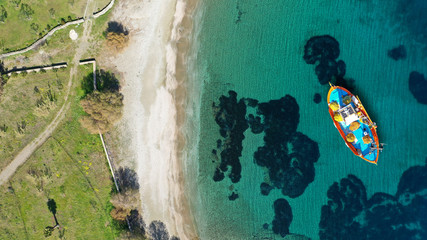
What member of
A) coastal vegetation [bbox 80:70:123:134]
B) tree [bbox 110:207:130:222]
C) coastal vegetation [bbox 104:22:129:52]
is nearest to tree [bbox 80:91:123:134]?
coastal vegetation [bbox 80:70:123:134]

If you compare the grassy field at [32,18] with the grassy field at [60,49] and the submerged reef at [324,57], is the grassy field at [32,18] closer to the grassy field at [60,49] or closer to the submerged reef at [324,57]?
the grassy field at [60,49]

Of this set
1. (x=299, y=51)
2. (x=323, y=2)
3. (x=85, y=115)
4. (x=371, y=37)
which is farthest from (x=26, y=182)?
(x=371, y=37)

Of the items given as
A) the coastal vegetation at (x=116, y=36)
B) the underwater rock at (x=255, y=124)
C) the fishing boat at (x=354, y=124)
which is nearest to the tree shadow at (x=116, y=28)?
the coastal vegetation at (x=116, y=36)

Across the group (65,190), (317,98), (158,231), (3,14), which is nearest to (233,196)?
(158,231)

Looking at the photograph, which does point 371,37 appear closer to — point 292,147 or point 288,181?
point 292,147

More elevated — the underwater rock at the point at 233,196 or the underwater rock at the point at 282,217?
the underwater rock at the point at 233,196

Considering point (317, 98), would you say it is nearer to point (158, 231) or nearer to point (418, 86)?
point (418, 86)

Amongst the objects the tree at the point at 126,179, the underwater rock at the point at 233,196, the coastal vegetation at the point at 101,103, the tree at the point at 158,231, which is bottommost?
the tree at the point at 158,231
